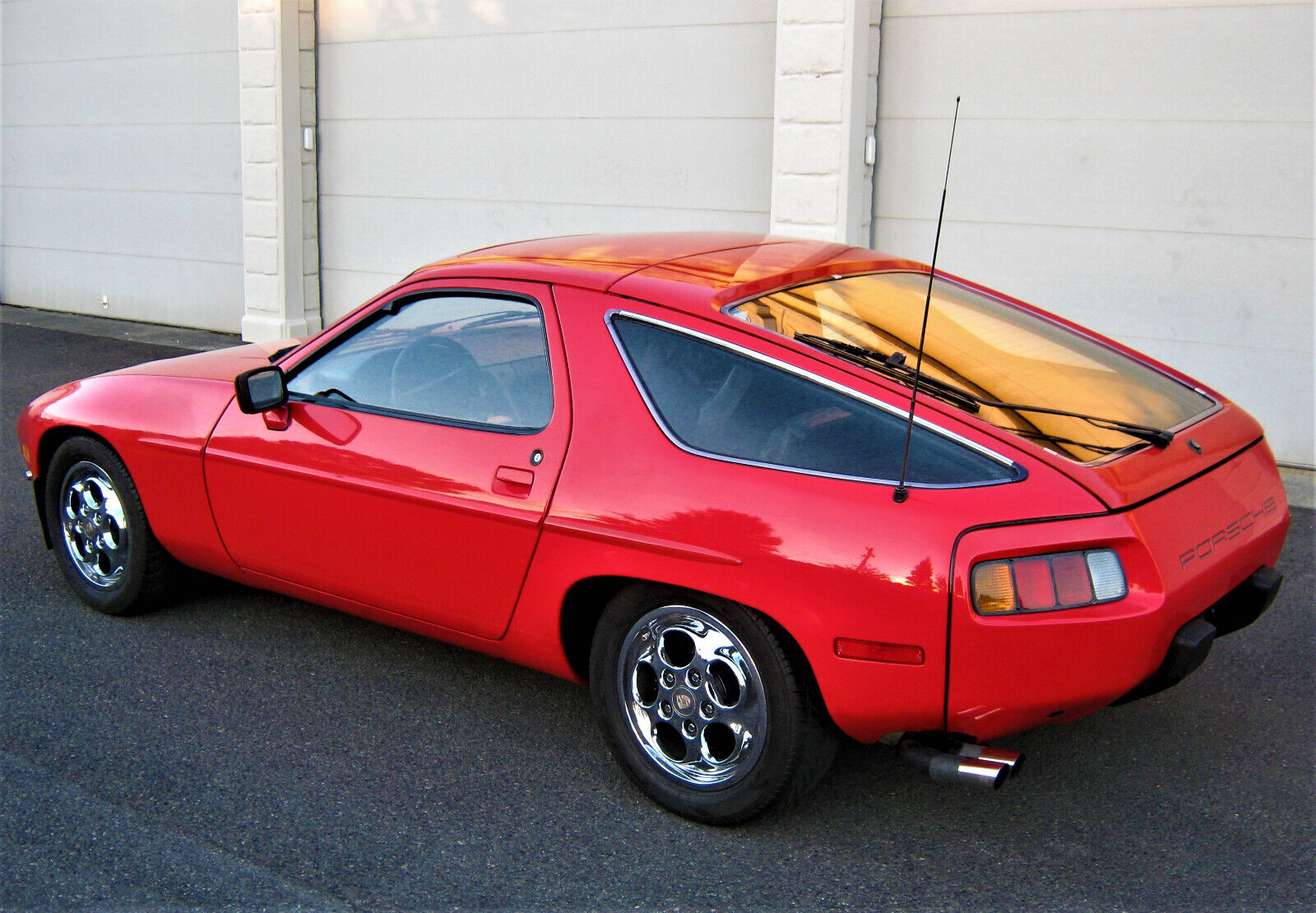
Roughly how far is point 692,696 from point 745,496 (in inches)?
21.4

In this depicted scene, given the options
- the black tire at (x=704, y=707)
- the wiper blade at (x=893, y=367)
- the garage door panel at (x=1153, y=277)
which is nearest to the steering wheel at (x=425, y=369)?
the black tire at (x=704, y=707)

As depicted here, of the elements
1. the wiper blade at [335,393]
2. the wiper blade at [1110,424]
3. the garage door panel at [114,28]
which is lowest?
the wiper blade at [335,393]

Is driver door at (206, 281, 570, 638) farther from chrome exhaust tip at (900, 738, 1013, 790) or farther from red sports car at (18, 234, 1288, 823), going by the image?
chrome exhaust tip at (900, 738, 1013, 790)

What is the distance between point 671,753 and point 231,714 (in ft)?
4.73

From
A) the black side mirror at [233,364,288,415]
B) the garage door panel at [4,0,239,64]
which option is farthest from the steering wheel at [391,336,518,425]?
the garage door panel at [4,0,239,64]

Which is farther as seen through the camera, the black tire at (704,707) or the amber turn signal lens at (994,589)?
the black tire at (704,707)

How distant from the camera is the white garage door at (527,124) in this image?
852 centimetres

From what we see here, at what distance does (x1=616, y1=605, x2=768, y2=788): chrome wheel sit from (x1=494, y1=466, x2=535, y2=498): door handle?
1.58 ft

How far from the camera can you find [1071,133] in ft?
23.8

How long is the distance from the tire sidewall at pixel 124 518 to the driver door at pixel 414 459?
482 mm

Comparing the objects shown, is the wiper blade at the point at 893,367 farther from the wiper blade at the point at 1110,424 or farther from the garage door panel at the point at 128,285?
the garage door panel at the point at 128,285

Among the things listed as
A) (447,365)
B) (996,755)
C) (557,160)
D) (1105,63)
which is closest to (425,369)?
(447,365)

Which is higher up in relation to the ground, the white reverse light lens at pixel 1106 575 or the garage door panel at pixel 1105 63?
the garage door panel at pixel 1105 63

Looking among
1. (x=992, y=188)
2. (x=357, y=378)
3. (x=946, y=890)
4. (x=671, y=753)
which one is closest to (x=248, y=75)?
(x=992, y=188)
